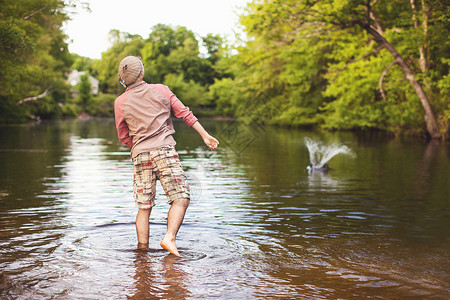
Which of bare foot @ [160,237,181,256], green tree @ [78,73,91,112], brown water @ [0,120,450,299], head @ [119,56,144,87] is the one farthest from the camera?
green tree @ [78,73,91,112]

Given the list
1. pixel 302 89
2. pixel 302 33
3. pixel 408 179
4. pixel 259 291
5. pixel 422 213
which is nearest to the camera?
pixel 259 291

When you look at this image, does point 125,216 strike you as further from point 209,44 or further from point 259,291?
point 209,44

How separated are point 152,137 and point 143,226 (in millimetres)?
861

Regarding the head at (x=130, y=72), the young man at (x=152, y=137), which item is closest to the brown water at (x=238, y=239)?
the young man at (x=152, y=137)

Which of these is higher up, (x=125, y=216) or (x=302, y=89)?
(x=302, y=89)

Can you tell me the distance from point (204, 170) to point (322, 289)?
9.36m

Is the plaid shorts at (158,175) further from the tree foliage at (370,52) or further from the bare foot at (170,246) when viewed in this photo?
the tree foliage at (370,52)

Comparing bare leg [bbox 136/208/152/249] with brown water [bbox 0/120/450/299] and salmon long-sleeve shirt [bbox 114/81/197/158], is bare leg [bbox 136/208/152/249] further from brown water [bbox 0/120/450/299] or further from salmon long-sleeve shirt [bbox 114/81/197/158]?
salmon long-sleeve shirt [bbox 114/81/197/158]

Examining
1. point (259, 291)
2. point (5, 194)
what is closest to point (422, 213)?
point (259, 291)

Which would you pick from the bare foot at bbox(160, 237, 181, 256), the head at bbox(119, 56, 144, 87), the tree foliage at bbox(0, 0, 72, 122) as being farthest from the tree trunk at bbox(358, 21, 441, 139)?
the bare foot at bbox(160, 237, 181, 256)

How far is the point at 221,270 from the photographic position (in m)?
4.46

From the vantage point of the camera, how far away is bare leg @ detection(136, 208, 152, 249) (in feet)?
16.6

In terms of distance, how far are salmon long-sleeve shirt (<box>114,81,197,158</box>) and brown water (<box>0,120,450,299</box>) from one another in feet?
3.41

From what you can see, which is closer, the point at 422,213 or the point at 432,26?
the point at 422,213
